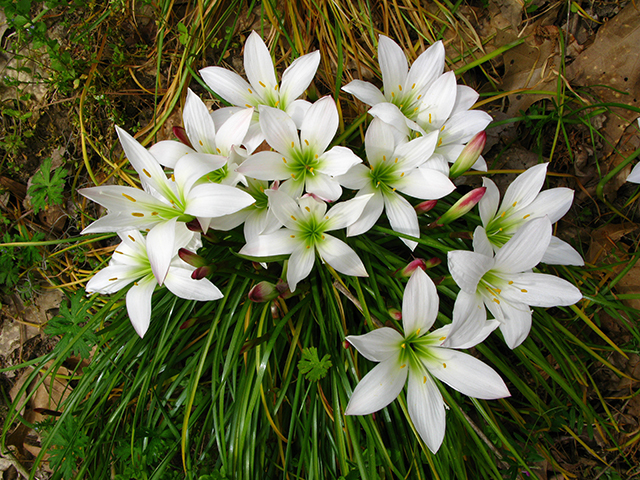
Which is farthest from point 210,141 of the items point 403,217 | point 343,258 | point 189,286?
point 403,217

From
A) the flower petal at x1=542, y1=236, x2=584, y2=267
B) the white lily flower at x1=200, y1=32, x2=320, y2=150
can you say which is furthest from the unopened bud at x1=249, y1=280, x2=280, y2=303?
the flower petal at x1=542, y1=236, x2=584, y2=267

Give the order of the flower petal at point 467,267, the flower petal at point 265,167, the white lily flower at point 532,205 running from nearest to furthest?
the flower petal at point 467,267 → the flower petal at point 265,167 → the white lily flower at point 532,205

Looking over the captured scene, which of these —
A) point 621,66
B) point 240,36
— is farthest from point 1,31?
point 621,66

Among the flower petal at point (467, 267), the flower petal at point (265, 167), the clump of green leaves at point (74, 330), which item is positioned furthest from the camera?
the clump of green leaves at point (74, 330)

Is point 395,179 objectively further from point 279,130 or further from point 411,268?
point 279,130

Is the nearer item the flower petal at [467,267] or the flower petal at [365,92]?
the flower petal at [467,267]

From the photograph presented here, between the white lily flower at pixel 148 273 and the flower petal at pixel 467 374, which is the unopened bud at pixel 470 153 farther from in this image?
the white lily flower at pixel 148 273

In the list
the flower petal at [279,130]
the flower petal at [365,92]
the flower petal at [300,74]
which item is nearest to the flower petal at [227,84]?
the flower petal at [300,74]
